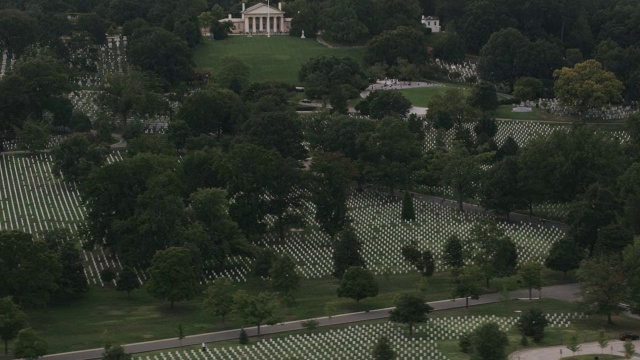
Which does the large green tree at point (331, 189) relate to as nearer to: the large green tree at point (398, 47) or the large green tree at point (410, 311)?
the large green tree at point (410, 311)

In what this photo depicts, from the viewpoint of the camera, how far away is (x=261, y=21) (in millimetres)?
184000

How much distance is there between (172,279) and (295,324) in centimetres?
856

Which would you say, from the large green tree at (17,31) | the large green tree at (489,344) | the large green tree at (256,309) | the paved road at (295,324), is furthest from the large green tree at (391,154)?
the large green tree at (17,31)

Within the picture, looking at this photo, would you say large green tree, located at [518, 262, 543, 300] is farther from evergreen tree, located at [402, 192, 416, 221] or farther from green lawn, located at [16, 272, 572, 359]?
evergreen tree, located at [402, 192, 416, 221]

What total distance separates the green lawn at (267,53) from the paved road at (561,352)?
75.7 meters

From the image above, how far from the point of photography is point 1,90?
140 m

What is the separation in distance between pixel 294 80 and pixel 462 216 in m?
46.9

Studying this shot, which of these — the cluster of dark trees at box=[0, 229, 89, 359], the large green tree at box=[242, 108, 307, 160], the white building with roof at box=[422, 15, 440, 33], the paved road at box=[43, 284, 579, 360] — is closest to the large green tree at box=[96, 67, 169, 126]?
the large green tree at box=[242, 108, 307, 160]

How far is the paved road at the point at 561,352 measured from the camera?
291ft

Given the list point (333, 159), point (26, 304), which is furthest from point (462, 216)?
point (26, 304)

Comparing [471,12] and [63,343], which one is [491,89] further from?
[63,343]

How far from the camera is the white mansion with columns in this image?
602 ft

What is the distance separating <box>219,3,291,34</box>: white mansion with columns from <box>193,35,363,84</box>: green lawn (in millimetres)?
3007

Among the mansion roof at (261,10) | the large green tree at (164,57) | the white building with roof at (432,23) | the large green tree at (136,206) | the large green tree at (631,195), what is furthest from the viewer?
the mansion roof at (261,10)
